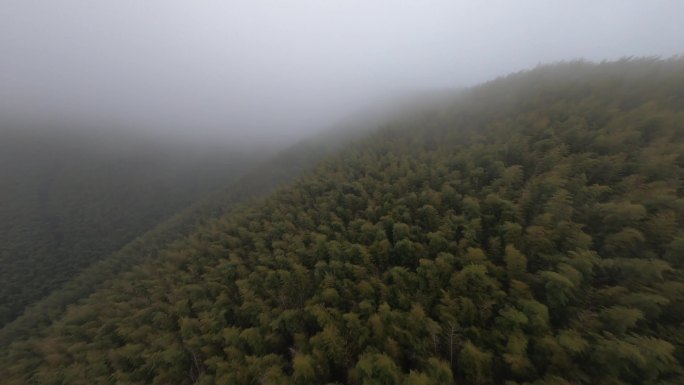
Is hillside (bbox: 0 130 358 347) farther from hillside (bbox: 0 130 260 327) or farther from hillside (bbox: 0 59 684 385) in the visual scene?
hillside (bbox: 0 130 260 327)

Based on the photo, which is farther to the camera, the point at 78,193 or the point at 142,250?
the point at 78,193

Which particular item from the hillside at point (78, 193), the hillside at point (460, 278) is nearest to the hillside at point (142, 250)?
the hillside at point (460, 278)

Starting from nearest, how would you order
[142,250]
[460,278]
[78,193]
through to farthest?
[460,278] → [142,250] → [78,193]

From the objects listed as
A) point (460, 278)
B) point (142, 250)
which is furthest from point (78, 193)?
point (460, 278)

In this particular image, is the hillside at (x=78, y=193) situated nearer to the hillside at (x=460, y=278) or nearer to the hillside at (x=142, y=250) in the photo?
the hillside at (x=142, y=250)

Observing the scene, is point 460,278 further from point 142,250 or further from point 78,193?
point 78,193

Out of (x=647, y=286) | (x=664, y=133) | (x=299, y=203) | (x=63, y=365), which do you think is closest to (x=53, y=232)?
(x=63, y=365)
